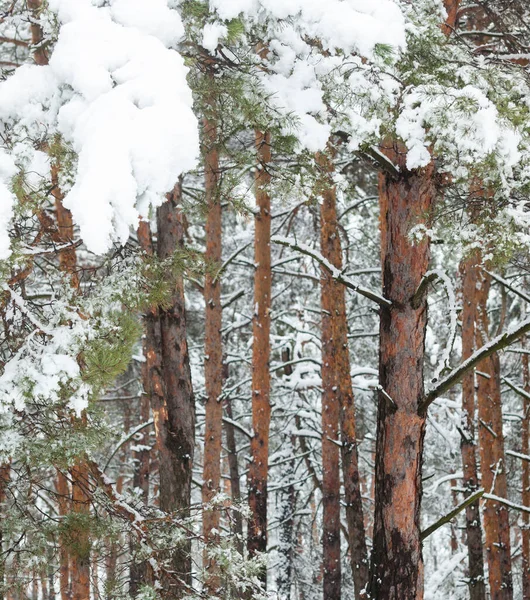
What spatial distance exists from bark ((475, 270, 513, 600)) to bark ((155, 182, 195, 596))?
5.43 meters

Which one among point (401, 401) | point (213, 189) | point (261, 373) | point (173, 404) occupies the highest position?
point (213, 189)

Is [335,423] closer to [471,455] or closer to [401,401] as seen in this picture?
[471,455]

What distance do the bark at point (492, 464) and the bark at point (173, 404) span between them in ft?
17.8

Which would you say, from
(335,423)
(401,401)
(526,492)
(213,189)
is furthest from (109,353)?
(526,492)

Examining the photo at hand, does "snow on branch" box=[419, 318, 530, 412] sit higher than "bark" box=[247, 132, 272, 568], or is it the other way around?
"bark" box=[247, 132, 272, 568]

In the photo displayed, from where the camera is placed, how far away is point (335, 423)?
392 inches

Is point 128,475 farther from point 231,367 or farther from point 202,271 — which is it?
point 202,271

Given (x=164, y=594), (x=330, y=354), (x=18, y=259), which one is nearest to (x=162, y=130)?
(x=18, y=259)

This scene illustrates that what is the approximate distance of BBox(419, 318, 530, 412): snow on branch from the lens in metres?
3.91

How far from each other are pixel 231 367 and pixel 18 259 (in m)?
12.7

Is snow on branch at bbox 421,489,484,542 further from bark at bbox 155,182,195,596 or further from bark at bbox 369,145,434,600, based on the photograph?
bark at bbox 155,182,195,596

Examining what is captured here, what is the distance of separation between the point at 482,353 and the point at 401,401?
2.27 ft

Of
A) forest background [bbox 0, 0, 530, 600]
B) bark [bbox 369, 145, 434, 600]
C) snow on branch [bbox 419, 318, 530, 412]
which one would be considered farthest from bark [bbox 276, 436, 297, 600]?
snow on branch [bbox 419, 318, 530, 412]

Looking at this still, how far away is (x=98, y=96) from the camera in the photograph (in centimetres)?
318
